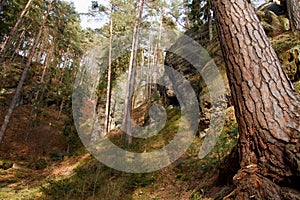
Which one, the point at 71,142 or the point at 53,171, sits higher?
the point at 71,142

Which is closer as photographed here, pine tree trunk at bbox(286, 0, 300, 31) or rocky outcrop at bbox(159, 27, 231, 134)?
pine tree trunk at bbox(286, 0, 300, 31)

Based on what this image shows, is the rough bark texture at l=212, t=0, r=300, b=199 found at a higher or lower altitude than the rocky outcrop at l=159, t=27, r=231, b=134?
lower

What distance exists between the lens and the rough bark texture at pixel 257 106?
2.03 m

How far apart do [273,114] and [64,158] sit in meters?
13.7

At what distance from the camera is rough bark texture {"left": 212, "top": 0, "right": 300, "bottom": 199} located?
2031mm

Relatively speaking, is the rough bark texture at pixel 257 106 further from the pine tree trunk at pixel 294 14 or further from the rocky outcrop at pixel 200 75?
the pine tree trunk at pixel 294 14

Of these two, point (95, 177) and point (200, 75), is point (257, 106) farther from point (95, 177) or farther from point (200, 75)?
point (200, 75)

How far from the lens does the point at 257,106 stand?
2.19 meters

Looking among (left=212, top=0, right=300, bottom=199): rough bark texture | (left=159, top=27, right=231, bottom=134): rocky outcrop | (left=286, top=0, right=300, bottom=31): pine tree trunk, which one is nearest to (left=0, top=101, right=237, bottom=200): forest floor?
(left=159, top=27, right=231, bottom=134): rocky outcrop

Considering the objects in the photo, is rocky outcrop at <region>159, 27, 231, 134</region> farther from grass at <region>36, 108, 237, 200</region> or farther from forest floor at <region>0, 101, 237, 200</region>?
grass at <region>36, 108, 237, 200</region>

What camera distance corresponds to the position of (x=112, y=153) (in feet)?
36.7

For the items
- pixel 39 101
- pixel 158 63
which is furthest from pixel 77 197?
pixel 158 63

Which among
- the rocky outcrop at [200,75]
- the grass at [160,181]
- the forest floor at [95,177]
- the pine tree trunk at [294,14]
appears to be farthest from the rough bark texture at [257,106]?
the pine tree trunk at [294,14]

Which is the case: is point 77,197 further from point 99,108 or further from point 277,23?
point 99,108
